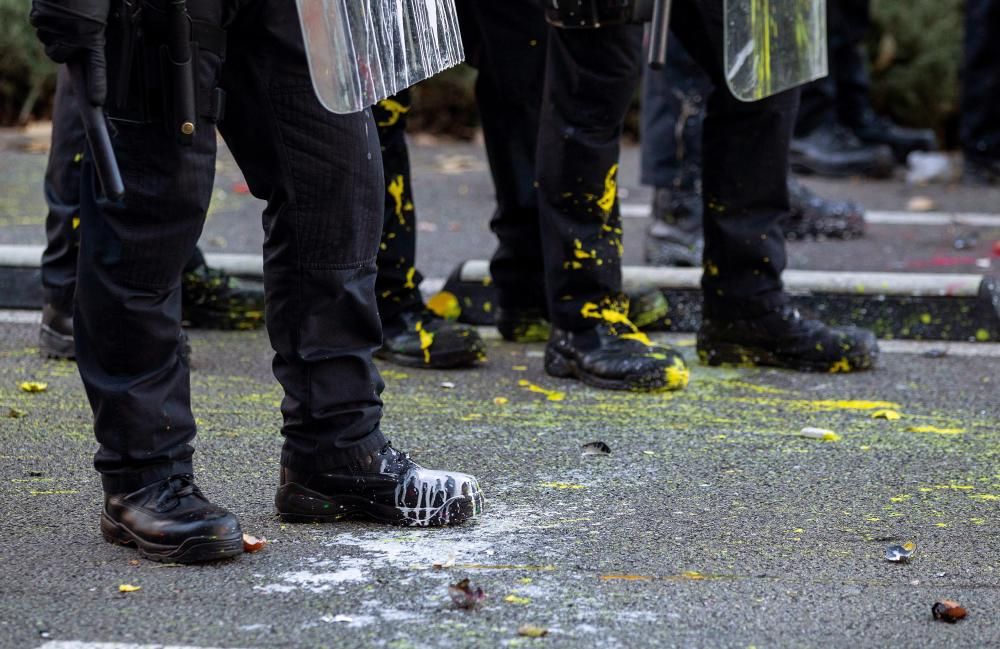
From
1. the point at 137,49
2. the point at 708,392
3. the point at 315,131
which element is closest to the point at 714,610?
the point at 315,131

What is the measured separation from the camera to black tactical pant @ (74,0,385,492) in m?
2.55

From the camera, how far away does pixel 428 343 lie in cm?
418

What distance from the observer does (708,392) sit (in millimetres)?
3992

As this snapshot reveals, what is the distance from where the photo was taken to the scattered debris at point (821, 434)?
3.54 m

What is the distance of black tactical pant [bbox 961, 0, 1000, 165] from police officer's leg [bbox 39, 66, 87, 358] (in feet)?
16.9

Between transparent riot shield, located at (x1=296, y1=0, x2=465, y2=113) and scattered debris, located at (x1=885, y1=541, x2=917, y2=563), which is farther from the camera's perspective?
scattered debris, located at (x1=885, y1=541, x2=917, y2=563)

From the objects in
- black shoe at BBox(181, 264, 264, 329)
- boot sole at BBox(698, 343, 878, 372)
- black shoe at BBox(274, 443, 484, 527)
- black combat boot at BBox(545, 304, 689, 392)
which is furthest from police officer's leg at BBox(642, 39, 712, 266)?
black shoe at BBox(274, 443, 484, 527)

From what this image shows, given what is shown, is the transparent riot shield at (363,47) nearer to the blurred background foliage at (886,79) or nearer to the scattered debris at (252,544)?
the scattered debris at (252,544)

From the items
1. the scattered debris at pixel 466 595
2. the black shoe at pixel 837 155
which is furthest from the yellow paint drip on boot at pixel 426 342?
the black shoe at pixel 837 155

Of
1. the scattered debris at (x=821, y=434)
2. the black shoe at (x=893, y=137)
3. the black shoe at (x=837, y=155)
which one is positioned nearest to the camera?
the scattered debris at (x=821, y=434)

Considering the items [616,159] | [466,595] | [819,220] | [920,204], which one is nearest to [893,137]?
[920,204]

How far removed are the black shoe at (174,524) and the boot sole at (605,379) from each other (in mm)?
1470

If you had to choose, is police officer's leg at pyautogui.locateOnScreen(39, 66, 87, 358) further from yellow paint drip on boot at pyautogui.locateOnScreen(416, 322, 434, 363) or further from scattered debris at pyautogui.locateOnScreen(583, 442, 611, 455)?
scattered debris at pyautogui.locateOnScreen(583, 442, 611, 455)

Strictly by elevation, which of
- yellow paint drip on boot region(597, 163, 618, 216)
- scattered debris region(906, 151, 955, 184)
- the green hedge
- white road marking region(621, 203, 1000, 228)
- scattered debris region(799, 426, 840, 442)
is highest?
the green hedge
